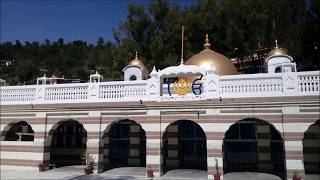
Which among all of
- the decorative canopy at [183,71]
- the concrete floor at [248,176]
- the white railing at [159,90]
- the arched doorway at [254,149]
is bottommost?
the concrete floor at [248,176]

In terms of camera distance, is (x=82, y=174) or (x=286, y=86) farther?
(x=82, y=174)

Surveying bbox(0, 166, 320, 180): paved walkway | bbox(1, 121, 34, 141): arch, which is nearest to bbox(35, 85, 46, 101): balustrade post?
bbox(1, 121, 34, 141): arch

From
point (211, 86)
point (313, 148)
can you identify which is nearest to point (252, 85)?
point (211, 86)

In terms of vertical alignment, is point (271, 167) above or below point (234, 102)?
below

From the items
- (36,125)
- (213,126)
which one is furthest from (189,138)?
(36,125)

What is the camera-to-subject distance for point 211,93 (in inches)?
664

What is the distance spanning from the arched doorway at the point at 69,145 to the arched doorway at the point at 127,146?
208 centimetres

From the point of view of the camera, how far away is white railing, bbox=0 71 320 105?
51.5 ft

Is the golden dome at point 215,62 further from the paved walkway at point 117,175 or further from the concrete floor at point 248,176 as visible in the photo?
the paved walkway at point 117,175

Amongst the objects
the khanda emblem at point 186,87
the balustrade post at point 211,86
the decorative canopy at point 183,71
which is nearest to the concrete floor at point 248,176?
the balustrade post at point 211,86

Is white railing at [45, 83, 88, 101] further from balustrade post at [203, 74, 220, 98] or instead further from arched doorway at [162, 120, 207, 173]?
balustrade post at [203, 74, 220, 98]

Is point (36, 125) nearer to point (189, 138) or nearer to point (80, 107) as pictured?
point (80, 107)

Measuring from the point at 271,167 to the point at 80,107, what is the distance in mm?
11627

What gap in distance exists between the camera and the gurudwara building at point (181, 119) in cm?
1578
